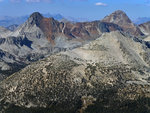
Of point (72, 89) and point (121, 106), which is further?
point (72, 89)

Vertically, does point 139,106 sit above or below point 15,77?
below

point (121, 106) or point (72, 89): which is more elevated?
point (72, 89)

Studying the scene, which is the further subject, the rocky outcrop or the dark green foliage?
the rocky outcrop

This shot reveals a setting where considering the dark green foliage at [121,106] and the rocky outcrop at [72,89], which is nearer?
the dark green foliage at [121,106]

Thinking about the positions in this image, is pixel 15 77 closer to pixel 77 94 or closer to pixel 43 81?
pixel 43 81

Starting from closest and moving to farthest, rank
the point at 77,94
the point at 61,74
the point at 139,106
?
1. the point at 139,106
2. the point at 77,94
3. the point at 61,74

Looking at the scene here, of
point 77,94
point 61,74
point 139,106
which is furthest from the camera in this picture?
point 61,74

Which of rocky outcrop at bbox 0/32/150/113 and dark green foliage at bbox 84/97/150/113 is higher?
rocky outcrop at bbox 0/32/150/113

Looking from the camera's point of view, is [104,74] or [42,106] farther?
[104,74]

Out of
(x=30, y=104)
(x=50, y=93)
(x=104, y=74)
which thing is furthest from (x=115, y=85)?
(x=30, y=104)

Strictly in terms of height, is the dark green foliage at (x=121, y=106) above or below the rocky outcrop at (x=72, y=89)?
below
